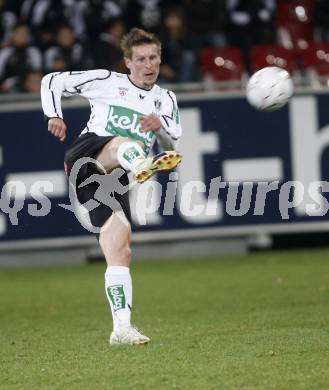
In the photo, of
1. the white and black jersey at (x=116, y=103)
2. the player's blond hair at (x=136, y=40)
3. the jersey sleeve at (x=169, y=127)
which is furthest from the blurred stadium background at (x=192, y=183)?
the player's blond hair at (x=136, y=40)

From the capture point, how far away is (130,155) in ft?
24.8

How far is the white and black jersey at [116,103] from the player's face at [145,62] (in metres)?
0.12

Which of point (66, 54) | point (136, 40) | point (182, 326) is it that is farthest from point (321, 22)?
point (136, 40)

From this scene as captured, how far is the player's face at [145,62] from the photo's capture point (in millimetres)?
7844

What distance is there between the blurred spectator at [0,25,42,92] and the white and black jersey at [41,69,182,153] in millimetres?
6970

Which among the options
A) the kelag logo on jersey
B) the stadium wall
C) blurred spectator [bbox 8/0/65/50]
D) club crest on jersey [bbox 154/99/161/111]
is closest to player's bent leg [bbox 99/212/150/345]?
the kelag logo on jersey

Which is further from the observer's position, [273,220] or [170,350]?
[273,220]

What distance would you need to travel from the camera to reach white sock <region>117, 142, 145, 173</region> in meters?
7.50

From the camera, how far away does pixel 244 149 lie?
1396 centimetres

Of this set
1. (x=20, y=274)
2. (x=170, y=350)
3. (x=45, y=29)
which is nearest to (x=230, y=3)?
(x=45, y=29)

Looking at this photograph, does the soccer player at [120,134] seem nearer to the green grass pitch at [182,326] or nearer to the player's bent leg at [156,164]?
the player's bent leg at [156,164]

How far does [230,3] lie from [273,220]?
4.19m

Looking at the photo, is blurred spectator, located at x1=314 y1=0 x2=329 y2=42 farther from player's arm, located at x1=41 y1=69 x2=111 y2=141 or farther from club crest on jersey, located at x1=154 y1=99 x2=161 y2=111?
player's arm, located at x1=41 y1=69 x2=111 y2=141

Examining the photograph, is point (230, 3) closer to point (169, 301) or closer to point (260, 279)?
point (260, 279)
